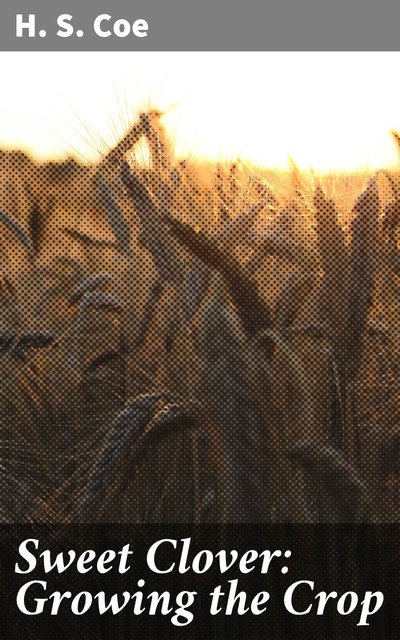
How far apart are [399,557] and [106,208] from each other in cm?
72

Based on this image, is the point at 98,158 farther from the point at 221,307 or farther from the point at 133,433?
the point at 133,433

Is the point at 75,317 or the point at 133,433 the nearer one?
the point at 133,433

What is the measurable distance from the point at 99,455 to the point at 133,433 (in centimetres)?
6

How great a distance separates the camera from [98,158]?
5.44 ft

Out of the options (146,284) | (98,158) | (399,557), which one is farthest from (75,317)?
(399,557)

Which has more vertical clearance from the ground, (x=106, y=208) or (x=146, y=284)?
(x=106, y=208)

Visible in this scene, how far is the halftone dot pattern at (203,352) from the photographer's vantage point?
5.03 ft

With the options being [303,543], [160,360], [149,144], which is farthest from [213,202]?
[303,543]

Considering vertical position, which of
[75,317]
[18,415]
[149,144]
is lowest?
[18,415]

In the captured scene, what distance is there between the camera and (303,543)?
1.62 m

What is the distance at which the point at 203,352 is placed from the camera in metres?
1.55

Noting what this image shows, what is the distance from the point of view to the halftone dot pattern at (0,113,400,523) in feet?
5.03

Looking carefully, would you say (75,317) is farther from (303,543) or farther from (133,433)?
(303,543)

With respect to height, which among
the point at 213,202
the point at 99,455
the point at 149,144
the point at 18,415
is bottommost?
the point at 99,455
